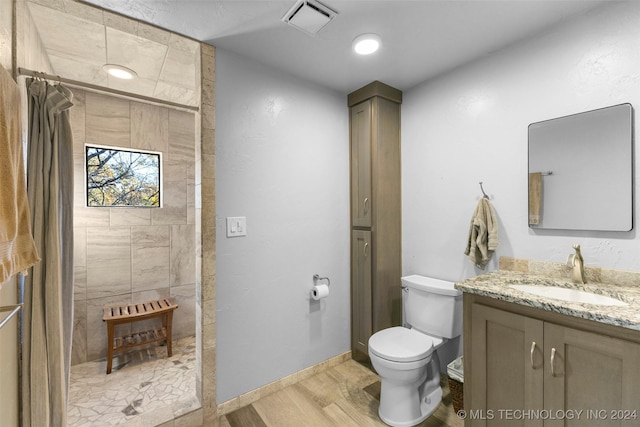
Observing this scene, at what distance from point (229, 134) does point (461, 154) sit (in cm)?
160

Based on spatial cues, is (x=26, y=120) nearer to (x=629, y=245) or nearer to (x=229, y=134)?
(x=229, y=134)

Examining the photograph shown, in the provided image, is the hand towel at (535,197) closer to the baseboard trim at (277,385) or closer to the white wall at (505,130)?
the white wall at (505,130)

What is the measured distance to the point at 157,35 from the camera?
5.26 feet

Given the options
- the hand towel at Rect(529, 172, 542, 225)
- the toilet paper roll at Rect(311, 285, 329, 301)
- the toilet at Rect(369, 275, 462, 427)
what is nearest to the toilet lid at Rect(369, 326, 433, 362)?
the toilet at Rect(369, 275, 462, 427)

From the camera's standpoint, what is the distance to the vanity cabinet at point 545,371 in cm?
102

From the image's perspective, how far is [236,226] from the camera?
183 cm

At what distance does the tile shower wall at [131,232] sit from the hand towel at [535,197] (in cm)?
283

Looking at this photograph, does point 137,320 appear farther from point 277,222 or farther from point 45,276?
point 277,222

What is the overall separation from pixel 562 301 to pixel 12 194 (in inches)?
80.5

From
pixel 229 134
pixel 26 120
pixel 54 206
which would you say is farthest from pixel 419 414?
pixel 26 120

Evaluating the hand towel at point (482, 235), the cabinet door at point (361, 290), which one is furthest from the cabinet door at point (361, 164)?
the hand towel at point (482, 235)

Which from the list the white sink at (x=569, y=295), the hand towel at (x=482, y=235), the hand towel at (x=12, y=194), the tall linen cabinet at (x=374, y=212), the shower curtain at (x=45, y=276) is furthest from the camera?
the tall linen cabinet at (x=374, y=212)

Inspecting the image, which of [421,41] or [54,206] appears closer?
[54,206]

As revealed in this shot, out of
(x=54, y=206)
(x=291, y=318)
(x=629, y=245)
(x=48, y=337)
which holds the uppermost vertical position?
(x=54, y=206)
